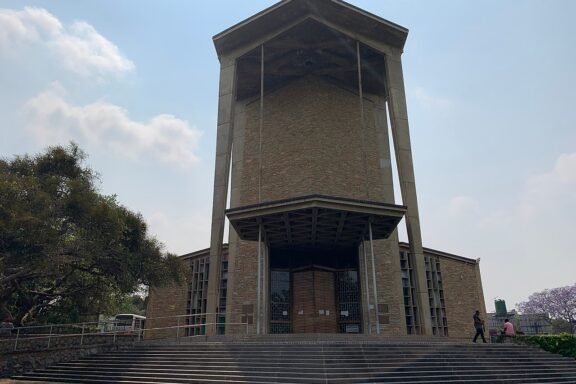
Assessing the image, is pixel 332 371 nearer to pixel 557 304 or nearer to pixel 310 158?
pixel 310 158

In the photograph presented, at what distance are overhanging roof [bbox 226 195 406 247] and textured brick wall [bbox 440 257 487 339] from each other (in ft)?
18.2

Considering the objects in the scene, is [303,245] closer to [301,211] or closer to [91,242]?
[301,211]

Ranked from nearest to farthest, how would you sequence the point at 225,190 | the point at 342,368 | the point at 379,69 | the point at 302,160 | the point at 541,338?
the point at 342,368 → the point at 541,338 → the point at 225,190 → the point at 302,160 → the point at 379,69

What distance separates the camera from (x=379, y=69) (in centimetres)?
2128

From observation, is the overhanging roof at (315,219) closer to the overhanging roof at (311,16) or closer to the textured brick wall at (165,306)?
the textured brick wall at (165,306)

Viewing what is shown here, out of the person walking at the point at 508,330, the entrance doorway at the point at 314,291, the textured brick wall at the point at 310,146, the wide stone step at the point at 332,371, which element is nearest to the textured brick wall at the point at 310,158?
Answer: the textured brick wall at the point at 310,146

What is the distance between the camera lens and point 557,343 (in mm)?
12422

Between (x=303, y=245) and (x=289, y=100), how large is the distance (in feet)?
26.1

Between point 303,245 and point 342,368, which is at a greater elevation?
point 303,245

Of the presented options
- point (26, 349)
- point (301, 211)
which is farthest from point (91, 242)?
point (301, 211)

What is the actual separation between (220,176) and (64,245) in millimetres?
6952

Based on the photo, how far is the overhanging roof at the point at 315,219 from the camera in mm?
13609

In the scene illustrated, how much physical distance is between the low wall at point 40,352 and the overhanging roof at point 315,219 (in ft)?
19.9

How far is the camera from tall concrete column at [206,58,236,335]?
A: 663 inches
